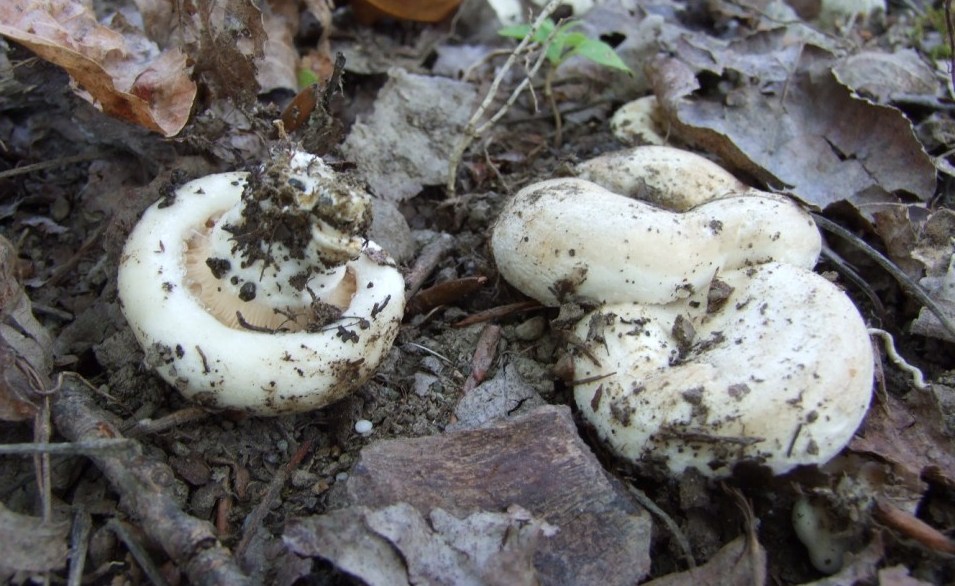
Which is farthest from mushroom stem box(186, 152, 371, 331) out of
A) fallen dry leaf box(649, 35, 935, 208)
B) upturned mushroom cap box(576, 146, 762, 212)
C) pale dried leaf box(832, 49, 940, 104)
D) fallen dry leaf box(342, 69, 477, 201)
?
pale dried leaf box(832, 49, 940, 104)

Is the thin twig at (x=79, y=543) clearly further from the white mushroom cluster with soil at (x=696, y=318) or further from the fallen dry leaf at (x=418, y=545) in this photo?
the white mushroom cluster with soil at (x=696, y=318)

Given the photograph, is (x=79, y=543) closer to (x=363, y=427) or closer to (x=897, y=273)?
(x=363, y=427)

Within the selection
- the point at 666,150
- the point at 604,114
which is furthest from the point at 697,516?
the point at 604,114

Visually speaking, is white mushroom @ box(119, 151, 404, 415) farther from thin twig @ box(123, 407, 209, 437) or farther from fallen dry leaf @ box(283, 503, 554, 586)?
fallen dry leaf @ box(283, 503, 554, 586)

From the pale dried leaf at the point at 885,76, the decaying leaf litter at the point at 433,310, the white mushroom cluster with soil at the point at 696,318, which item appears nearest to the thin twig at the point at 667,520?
the decaying leaf litter at the point at 433,310

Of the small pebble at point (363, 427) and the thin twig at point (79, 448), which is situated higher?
the thin twig at point (79, 448)

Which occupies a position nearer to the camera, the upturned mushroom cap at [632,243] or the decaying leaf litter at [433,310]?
the decaying leaf litter at [433,310]
